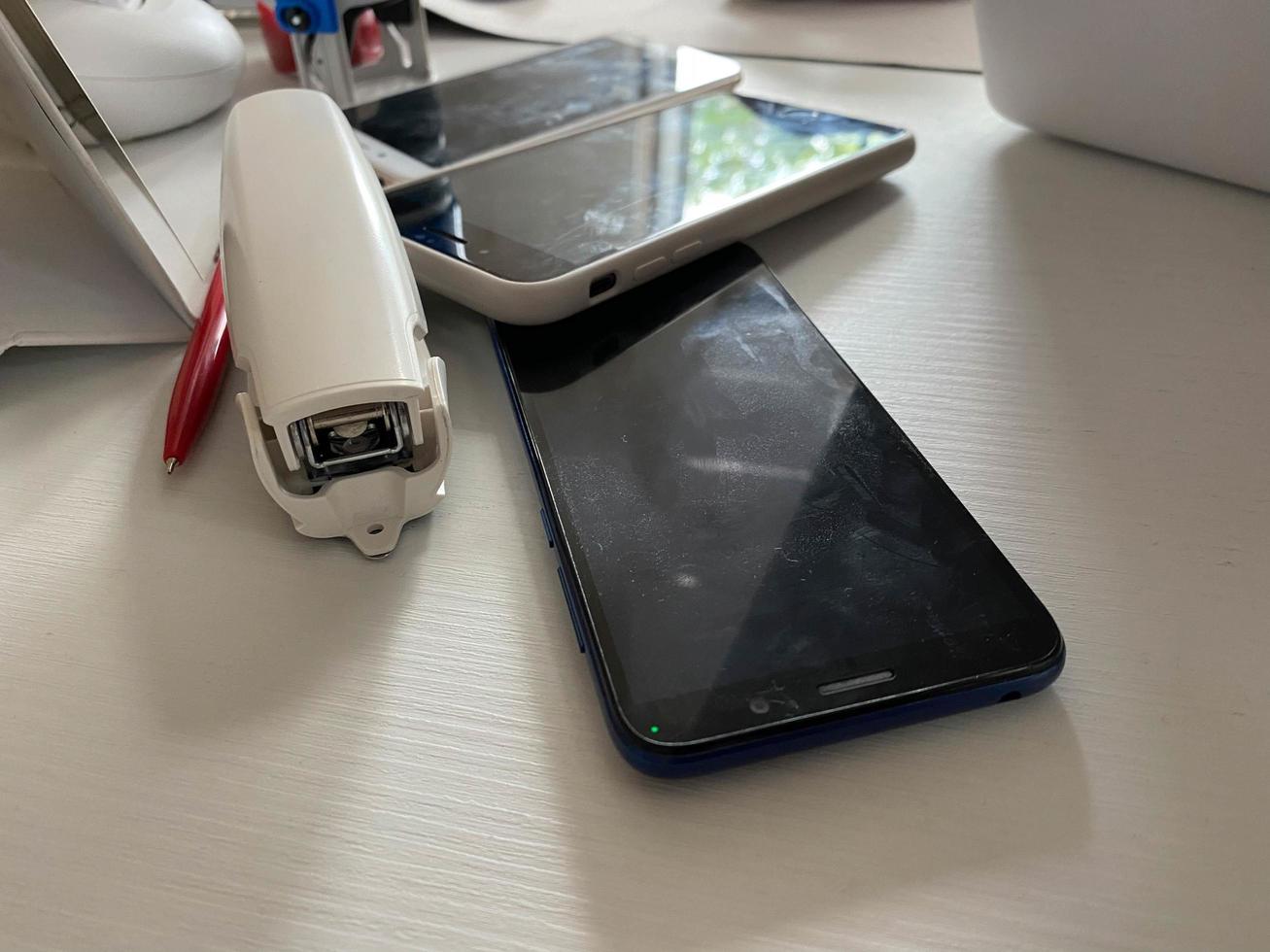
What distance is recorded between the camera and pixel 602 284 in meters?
0.35

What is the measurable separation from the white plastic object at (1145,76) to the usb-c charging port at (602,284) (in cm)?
26

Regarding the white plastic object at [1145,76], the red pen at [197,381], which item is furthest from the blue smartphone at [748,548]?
the white plastic object at [1145,76]

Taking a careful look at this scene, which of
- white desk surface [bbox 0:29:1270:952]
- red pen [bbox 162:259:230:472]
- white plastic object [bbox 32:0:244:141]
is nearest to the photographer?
white desk surface [bbox 0:29:1270:952]

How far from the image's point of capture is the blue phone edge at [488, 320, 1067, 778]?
0.22m

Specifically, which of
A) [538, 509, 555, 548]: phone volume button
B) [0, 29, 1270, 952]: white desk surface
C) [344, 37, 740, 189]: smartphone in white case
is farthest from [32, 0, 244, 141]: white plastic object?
[538, 509, 555, 548]: phone volume button

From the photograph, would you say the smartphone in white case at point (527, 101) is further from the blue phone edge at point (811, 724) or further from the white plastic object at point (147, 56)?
the blue phone edge at point (811, 724)

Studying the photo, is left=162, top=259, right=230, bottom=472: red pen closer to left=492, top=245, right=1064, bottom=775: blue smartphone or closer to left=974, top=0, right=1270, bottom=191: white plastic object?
left=492, top=245, right=1064, bottom=775: blue smartphone

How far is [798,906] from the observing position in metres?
0.21

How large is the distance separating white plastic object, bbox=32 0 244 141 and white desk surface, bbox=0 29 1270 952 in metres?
0.19

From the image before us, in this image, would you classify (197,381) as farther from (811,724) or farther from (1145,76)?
(1145,76)

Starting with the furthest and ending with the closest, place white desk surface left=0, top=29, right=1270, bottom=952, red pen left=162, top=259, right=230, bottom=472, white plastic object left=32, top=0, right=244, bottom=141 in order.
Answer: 1. white plastic object left=32, top=0, right=244, bottom=141
2. red pen left=162, top=259, right=230, bottom=472
3. white desk surface left=0, top=29, right=1270, bottom=952

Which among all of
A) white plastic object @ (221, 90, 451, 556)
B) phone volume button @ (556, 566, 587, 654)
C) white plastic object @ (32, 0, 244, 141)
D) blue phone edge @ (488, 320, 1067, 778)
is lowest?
white plastic object @ (32, 0, 244, 141)

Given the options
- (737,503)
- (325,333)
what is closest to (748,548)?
(737,503)

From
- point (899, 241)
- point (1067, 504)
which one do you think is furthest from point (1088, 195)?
point (1067, 504)
